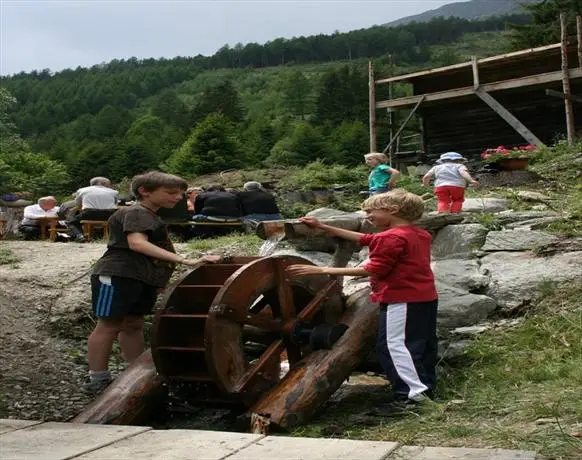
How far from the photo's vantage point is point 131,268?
18.6 ft

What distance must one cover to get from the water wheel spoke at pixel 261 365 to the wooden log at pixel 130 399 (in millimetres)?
648

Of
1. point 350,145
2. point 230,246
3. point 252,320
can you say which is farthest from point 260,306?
point 350,145

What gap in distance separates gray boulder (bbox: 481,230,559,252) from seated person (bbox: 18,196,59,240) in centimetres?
963

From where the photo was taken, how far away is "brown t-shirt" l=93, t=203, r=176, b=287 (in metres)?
5.64

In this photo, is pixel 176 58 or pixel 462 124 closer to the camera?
pixel 462 124

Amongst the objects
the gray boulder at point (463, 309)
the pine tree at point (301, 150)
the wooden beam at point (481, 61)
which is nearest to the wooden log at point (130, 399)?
the gray boulder at point (463, 309)

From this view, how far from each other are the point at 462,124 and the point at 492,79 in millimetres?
2219

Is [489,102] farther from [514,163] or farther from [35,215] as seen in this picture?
[35,215]

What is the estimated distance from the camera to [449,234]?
27.3 ft

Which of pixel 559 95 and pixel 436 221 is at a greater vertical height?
pixel 559 95

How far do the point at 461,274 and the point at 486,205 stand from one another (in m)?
2.97

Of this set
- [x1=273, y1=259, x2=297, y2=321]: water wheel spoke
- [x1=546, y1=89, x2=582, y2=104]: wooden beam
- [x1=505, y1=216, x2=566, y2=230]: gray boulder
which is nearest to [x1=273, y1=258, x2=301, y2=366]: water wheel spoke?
[x1=273, y1=259, x2=297, y2=321]: water wheel spoke

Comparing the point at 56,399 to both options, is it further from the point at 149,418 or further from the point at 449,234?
the point at 449,234

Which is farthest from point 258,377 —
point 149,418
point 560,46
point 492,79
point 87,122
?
point 87,122
